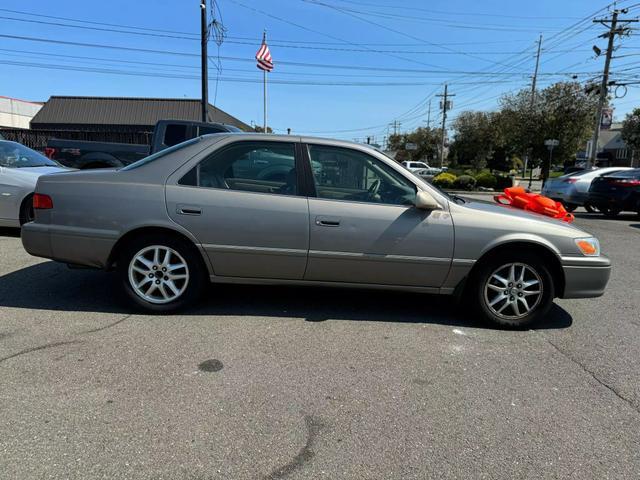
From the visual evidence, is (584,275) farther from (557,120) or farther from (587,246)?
(557,120)

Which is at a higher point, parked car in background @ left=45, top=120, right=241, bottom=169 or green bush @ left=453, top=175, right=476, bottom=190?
parked car in background @ left=45, top=120, right=241, bottom=169

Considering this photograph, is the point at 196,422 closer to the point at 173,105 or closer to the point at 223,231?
the point at 223,231

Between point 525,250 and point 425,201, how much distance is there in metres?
1.05

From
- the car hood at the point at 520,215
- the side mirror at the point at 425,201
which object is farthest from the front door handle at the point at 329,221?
the car hood at the point at 520,215

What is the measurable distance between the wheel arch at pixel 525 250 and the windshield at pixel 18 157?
729cm

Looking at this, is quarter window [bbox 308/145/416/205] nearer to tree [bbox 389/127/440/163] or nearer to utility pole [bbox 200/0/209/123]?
utility pole [bbox 200/0/209/123]

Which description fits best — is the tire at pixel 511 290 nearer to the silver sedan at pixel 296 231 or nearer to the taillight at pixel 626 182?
the silver sedan at pixel 296 231

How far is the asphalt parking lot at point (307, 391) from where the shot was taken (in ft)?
7.88

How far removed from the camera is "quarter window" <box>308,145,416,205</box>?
4207mm

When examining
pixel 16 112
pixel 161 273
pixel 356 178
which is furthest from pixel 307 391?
pixel 16 112

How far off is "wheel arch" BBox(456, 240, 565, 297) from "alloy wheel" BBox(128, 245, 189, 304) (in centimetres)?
254

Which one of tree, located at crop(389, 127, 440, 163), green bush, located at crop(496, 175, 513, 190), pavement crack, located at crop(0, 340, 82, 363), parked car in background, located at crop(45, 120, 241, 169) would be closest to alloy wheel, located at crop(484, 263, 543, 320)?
pavement crack, located at crop(0, 340, 82, 363)

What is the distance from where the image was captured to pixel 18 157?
25.7ft

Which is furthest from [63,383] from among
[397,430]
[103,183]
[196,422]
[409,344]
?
[409,344]
